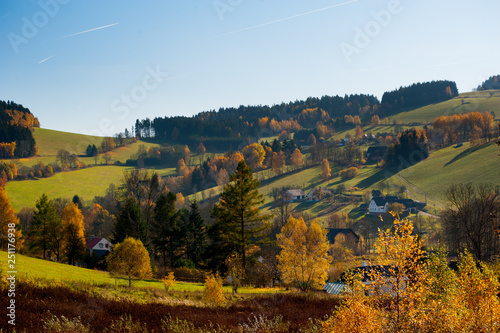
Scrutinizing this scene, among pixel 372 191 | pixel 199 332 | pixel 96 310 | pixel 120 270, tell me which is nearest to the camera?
pixel 199 332

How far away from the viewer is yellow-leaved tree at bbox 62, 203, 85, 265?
1978 inches

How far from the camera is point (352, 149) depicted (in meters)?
171

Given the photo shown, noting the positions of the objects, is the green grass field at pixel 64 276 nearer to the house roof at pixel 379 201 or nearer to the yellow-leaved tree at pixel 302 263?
the yellow-leaved tree at pixel 302 263

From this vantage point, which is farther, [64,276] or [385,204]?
[385,204]

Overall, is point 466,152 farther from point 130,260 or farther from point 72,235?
point 130,260

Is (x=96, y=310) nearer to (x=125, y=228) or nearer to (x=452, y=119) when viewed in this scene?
(x=125, y=228)

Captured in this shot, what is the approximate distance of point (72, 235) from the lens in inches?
1986

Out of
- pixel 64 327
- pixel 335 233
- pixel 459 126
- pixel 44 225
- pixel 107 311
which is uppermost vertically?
pixel 459 126

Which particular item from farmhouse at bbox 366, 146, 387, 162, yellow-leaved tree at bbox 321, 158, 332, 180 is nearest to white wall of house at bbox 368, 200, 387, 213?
yellow-leaved tree at bbox 321, 158, 332, 180

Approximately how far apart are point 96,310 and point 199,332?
17.6 ft

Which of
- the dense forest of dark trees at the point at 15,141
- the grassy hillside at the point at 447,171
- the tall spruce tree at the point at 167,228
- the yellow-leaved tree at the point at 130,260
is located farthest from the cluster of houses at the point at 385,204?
the dense forest of dark trees at the point at 15,141

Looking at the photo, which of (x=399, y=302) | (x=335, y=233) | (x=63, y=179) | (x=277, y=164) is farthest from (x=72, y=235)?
(x=277, y=164)

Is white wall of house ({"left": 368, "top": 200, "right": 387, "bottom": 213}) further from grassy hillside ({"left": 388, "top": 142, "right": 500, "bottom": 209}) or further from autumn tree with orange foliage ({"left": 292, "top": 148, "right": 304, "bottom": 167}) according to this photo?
autumn tree with orange foliage ({"left": 292, "top": 148, "right": 304, "bottom": 167})

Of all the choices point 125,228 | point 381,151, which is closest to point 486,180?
point 381,151
